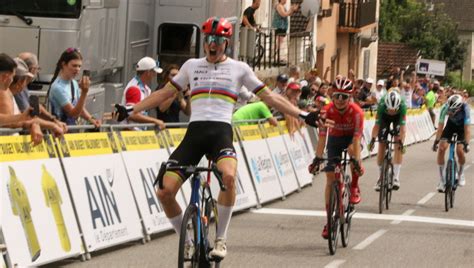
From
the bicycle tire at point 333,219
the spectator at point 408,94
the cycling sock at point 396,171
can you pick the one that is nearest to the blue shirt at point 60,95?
the bicycle tire at point 333,219

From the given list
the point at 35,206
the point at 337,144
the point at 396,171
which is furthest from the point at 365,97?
the point at 35,206

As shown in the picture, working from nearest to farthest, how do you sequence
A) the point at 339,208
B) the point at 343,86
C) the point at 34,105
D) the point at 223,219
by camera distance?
the point at 223,219 → the point at 34,105 → the point at 339,208 → the point at 343,86

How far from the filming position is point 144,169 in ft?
50.0

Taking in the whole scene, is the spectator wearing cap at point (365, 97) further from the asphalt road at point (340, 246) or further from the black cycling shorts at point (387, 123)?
the black cycling shorts at point (387, 123)

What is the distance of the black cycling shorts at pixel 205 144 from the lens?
1118 cm

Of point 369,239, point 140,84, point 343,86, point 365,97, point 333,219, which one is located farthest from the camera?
point 365,97

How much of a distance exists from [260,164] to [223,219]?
8.45m

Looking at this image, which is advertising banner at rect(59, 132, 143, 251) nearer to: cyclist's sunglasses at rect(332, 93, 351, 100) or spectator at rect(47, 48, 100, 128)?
spectator at rect(47, 48, 100, 128)

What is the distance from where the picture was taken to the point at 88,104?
1794cm

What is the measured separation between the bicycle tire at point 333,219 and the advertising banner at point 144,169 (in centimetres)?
194

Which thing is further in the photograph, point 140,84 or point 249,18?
point 249,18

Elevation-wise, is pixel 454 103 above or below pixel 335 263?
above

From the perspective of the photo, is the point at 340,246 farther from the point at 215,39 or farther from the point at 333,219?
the point at 215,39

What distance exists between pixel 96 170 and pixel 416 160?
65.9 ft
